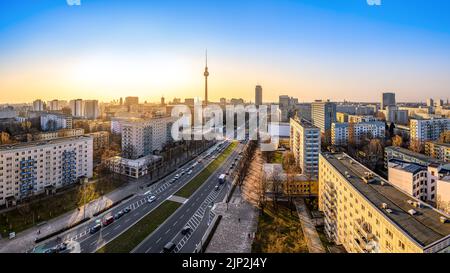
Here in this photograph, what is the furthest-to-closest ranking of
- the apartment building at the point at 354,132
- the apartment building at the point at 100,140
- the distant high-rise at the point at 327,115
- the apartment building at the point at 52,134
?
the distant high-rise at the point at 327,115
the apartment building at the point at 354,132
the apartment building at the point at 52,134
the apartment building at the point at 100,140

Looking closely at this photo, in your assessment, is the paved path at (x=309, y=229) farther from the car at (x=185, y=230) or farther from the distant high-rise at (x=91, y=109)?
the distant high-rise at (x=91, y=109)

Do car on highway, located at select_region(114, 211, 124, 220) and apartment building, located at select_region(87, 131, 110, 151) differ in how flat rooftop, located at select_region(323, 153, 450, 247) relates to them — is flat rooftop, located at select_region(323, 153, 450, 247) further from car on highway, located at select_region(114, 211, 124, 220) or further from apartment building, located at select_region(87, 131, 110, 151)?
apartment building, located at select_region(87, 131, 110, 151)

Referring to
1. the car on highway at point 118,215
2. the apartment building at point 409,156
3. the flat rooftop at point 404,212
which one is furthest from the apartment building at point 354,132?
the car on highway at point 118,215

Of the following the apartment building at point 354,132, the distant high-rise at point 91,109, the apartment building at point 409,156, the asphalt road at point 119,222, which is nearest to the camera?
the asphalt road at point 119,222

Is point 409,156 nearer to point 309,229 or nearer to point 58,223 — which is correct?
point 309,229

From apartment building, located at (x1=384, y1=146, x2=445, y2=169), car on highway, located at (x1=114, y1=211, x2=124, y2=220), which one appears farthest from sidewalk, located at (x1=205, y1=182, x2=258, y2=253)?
apartment building, located at (x1=384, y1=146, x2=445, y2=169)

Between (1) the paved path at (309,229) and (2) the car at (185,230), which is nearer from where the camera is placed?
(1) the paved path at (309,229)

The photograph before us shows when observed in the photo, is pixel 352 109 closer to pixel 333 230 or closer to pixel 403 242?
pixel 333 230
